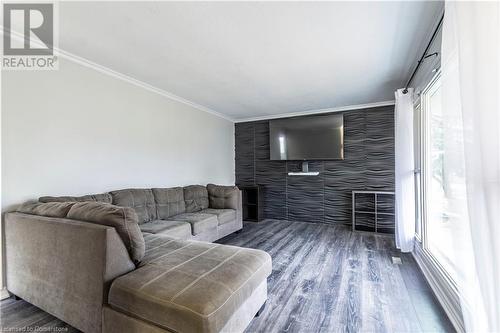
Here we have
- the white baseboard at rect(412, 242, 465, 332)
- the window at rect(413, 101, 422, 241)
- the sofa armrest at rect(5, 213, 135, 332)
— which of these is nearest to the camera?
the sofa armrest at rect(5, 213, 135, 332)

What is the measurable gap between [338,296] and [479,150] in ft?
5.22

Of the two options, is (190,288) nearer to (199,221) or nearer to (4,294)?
(199,221)

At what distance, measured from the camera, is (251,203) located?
5047 millimetres

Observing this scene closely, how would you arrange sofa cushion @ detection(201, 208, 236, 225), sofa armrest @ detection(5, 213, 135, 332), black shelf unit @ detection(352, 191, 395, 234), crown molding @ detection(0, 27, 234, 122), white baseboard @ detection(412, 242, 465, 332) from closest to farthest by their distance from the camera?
sofa armrest @ detection(5, 213, 135, 332) → white baseboard @ detection(412, 242, 465, 332) → crown molding @ detection(0, 27, 234, 122) → sofa cushion @ detection(201, 208, 236, 225) → black shelf unit @ detection(352, 191, 395, 234)

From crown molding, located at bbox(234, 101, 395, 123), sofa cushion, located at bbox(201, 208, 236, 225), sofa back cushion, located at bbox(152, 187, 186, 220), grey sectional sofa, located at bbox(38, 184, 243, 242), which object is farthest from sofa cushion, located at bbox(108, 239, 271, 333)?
crown molding, located at bbox(234, 101, 395, 123)

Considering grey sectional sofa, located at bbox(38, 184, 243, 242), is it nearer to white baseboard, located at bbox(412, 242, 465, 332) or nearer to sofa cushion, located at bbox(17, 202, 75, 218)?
sofa cushion, located at bbox(17, 202, 75, 218)

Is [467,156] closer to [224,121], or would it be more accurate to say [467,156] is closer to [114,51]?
[114,51]

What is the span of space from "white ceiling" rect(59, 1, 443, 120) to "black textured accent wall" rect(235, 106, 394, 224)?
1023 millimetres

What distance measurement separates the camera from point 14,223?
182 centimetres

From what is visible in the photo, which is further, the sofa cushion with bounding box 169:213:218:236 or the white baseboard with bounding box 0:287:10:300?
the sofa cushion with bounding box 169:213:218:236

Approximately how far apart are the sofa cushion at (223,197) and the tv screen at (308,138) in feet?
4.97

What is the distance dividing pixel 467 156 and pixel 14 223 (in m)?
3.12

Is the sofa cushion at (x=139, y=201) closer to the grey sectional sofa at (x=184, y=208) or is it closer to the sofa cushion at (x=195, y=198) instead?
the grey sectional sofa at (x=184, y=208)

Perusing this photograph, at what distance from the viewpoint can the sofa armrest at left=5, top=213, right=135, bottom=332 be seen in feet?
4.48
